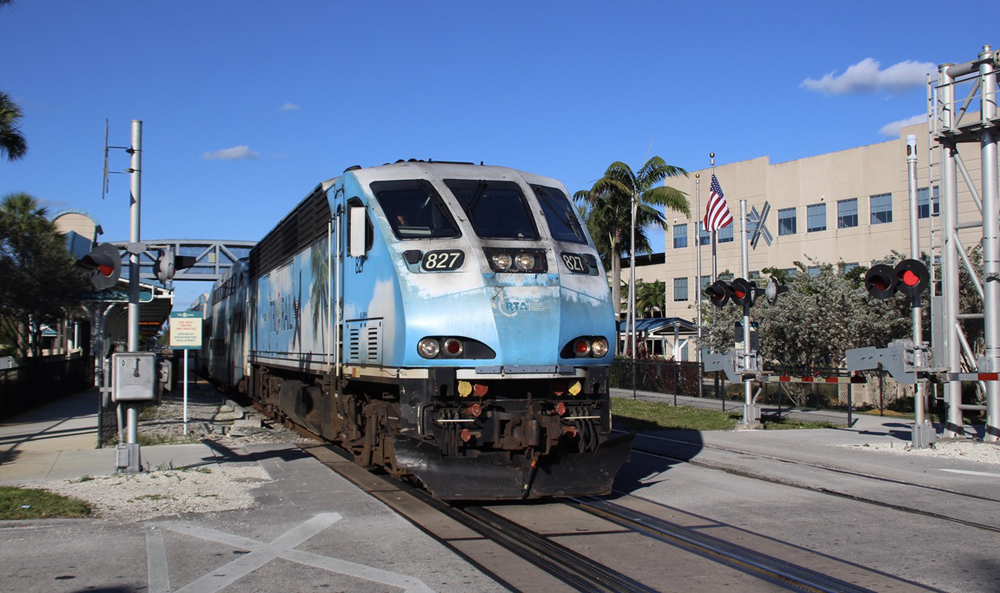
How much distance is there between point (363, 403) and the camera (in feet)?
36.0

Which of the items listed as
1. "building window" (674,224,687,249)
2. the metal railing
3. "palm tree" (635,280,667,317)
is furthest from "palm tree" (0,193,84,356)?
"palm tree" (635,280,667,317)

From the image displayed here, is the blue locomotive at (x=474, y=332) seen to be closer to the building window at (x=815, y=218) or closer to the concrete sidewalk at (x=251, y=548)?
the concrete sidewalk at (x=251, y=548)

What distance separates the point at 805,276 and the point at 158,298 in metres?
25.4

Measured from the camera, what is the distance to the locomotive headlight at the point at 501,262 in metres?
9.37

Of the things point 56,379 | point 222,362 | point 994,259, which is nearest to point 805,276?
point 994,259

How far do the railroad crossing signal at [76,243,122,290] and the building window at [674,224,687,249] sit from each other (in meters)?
50.0

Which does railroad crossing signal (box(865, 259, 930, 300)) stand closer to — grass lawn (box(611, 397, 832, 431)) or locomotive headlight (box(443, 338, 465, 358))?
grass lawn (box(611, 397, 832, 431))

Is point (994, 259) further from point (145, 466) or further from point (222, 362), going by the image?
point (222, 362)

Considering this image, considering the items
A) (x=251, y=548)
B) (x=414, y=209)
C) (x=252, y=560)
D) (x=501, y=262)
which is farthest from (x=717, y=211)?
(x=252, y=560)

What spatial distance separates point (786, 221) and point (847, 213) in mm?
3737

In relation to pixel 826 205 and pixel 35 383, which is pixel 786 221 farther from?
pixel 35 383

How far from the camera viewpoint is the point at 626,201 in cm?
4678

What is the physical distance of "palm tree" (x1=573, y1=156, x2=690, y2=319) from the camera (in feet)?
150

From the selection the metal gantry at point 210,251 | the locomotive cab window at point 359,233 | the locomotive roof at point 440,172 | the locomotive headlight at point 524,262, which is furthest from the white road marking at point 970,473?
the metal gantry at point 210,251
